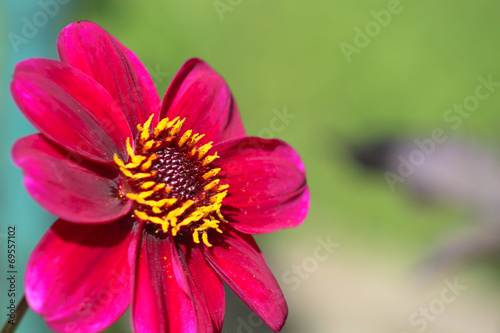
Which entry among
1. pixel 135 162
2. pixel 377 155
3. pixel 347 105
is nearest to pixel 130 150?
pixel 135 162

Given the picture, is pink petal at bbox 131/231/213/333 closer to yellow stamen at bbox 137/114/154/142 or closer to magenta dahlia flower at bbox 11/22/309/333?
magenta dahlia flower at bbox 11/22/309/333

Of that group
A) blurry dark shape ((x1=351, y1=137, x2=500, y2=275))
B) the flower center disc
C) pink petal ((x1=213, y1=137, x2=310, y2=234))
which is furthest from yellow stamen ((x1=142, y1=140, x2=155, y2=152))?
blurry dark shape ((x1=351, y1=137, x2=500, y2=275))

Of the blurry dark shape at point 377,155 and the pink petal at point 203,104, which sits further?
the blurry dark shape at point 377,155

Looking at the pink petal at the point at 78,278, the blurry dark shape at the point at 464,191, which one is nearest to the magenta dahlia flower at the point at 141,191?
the pink petal at the point at 78,278

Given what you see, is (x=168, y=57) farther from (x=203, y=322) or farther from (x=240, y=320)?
(x=203, y=322)

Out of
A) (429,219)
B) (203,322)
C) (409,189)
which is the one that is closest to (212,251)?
(203,322)

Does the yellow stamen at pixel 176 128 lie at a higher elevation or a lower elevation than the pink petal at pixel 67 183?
higher

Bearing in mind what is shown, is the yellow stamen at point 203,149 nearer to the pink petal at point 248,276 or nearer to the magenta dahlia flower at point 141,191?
the magenta dahlia flower at point 141,191

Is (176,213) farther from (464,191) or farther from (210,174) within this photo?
(464,191)
